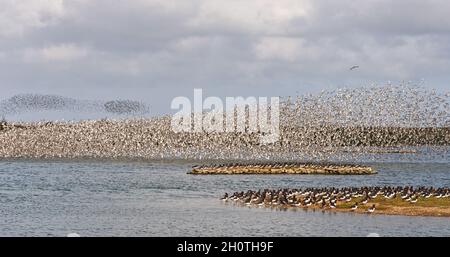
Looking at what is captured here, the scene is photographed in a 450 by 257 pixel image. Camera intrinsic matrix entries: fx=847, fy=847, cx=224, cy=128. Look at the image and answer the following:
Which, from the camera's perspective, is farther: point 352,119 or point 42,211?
point 352,119

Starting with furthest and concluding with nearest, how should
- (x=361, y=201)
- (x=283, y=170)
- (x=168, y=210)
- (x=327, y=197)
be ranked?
(x=283, y=170)
(x=327, y=197)
(x=168, y=210)
(x=361, y=201)

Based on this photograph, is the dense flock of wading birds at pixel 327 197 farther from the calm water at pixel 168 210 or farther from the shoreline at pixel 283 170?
the shoreline at pixel 283 170

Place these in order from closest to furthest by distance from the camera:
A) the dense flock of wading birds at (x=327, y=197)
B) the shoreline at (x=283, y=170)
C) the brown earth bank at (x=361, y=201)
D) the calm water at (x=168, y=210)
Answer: the calm water at (x=168, y=210), the brown earth bank at (x=361, y=201), the dense flock of wading birds at (x=327, y=197), the shoreline at (x=283, y=170)

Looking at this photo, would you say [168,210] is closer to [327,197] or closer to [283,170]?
[327,197]

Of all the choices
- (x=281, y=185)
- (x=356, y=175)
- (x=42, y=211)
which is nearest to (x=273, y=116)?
(x=356, y=175)

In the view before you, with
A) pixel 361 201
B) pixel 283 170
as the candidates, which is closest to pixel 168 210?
pixel 361 201

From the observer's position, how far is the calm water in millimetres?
55125

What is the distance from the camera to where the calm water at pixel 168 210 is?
55.1 meters

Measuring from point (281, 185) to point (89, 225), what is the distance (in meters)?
43.3

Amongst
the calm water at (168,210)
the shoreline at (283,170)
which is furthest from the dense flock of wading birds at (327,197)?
the shoreline at (283,170)

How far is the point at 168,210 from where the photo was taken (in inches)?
→ 2724

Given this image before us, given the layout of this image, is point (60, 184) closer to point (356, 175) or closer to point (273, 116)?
point (356, 175)

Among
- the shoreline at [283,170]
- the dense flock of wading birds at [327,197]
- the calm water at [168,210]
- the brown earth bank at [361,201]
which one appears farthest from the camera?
the shoreline at [283,170]
